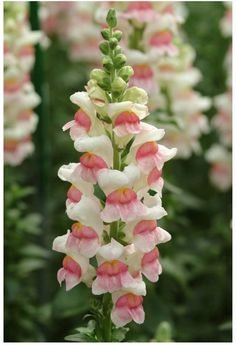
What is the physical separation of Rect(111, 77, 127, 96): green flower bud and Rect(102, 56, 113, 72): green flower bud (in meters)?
0.03

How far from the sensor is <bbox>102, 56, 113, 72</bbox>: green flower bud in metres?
1.88

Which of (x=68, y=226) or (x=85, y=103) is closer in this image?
(x=85, y=103)

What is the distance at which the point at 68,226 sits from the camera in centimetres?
362

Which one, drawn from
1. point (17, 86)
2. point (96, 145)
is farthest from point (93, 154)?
point (17, 86)

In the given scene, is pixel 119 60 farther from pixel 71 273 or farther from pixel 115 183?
pixel 71 273

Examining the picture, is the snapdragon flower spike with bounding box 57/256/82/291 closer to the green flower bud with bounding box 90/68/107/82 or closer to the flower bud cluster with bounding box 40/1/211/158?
the green flower bud with bounding box 90/68/107/82

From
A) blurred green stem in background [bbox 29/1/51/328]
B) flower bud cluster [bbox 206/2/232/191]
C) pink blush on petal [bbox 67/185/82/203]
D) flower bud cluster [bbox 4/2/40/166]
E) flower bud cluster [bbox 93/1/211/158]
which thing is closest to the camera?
pink blush on petal [bbox 67/185/82/203]

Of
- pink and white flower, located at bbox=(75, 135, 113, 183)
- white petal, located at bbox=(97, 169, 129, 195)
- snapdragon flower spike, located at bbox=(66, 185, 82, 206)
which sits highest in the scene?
pink and white flower, located at bbox=(75, 135, 113, 183)

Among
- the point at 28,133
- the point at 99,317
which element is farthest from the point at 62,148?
the point at 99,317

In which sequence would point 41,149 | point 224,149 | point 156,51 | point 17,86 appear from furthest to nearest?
point 224,149
point 41,149
point 17,86
point 156,51

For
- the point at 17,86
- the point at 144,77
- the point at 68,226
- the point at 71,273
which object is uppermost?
the point at 17,86

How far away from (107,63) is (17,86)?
136 cm

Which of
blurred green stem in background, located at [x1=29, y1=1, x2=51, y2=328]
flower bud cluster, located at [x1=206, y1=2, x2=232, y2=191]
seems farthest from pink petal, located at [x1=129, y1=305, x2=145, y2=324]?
flower bud cluster, located at [x1=206, y1=2, x2=232, y2=191]

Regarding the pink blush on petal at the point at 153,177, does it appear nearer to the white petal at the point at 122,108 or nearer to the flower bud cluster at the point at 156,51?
the white petal at the point at 122,108
